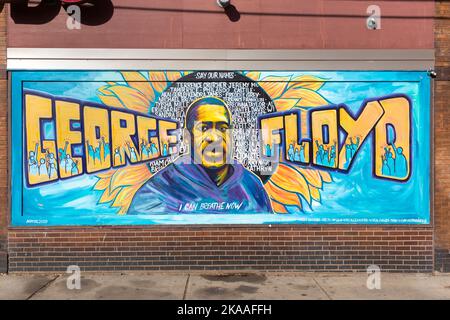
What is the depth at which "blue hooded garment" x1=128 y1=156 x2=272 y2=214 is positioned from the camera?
23.7ft

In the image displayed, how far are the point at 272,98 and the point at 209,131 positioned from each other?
1083mm

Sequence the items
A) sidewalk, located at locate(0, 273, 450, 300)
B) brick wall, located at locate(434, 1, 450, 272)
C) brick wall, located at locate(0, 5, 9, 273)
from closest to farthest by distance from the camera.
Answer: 1. sidewalk, located at locate(0, 273, 450, 300)
2. brick wall, located at locate(0, 5, 9, 273)
3. brick wall, located at locate(434, 1, 450, 272)

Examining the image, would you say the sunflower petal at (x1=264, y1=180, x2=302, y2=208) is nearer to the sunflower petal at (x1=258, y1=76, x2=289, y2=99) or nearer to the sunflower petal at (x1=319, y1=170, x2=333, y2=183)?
the sunflower petal at (x1=319, y1=170, x2=333, y2=183)

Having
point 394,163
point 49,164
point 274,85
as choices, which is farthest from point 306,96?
point 49,164

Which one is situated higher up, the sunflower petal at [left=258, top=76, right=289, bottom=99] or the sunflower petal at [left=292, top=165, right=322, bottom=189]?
the sunflower petal at [left=258, top=76, right=289, bottom=99]

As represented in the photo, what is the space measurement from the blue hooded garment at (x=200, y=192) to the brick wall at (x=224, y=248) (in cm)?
31

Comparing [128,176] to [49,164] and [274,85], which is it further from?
[274,85]

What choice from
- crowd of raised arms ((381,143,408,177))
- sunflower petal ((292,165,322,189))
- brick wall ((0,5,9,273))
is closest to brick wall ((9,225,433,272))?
brick wall ((0,5,9,273))

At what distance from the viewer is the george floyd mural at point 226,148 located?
7.18m

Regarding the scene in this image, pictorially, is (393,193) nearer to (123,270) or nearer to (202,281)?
(202,281)

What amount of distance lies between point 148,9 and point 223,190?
2.98m

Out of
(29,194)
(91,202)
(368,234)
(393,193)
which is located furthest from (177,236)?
(393,193)

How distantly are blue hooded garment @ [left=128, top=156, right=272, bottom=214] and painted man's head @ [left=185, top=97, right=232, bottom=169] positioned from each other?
0.57ft

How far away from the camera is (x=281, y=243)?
23.7 ft
